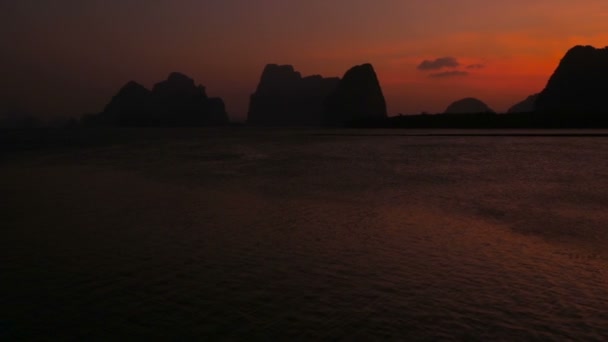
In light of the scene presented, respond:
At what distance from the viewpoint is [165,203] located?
28750mm

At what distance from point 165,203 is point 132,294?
52.7 ft

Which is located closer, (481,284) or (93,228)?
(481,284)

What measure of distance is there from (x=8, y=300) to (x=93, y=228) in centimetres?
891

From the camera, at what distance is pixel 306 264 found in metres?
15.9

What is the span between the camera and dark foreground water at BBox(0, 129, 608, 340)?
11086 mm

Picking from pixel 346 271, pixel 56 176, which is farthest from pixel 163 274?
pixel 56 176

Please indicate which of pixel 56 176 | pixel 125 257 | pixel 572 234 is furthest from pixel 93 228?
pixel 56 176

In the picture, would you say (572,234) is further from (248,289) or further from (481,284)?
(248,289)

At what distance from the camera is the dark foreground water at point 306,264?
1109 centimetres

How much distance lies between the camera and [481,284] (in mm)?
13641

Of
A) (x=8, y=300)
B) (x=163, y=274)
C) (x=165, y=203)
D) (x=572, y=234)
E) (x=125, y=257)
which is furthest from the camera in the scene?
(x=165, y=203)

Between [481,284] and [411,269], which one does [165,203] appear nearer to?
[411,269]

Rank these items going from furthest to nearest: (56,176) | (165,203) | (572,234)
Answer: (56,176), (165,203), (572,234)

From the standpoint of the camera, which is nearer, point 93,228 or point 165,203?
point 93,228
